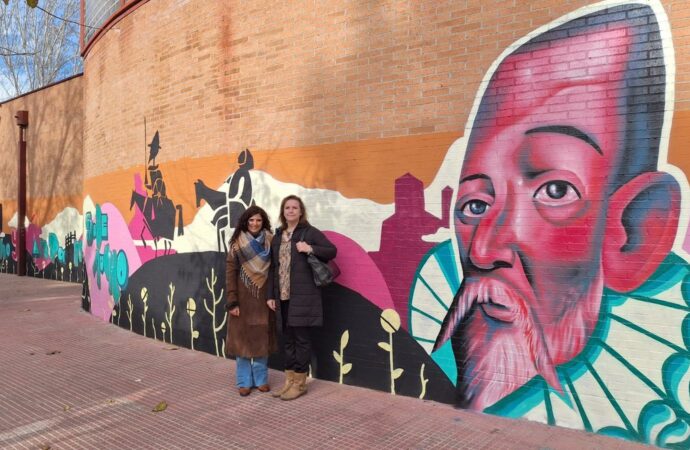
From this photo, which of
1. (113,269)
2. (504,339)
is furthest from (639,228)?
(113,269)

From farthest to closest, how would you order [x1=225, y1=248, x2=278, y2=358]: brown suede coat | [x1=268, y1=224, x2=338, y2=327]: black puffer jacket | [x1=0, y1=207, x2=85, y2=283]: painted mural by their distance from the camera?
[x1=0, y1=207, x2=85, y2=283]: painted mural → [x1=225, y1=248, x2=278, y2=358]: brown suede coat → [x1=268, y1=224, x2=338, y2=327]: black puffer jacket

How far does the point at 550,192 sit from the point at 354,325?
216 cm

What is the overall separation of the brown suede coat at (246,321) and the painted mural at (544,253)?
0.62 metres

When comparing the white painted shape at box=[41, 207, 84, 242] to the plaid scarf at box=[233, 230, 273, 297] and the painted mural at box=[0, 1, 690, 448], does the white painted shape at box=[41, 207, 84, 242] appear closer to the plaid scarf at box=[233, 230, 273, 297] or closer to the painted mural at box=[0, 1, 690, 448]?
the plaid scarf at box=[233, 230, 273, 297]

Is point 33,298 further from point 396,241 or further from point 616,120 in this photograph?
point 616,120

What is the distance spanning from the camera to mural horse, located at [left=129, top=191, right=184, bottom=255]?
7066 millimetres

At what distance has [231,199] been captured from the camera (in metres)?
6.23

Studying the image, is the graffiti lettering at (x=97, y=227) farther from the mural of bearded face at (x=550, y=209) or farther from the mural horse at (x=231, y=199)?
the mural of bearded face at (x=550, y=209)

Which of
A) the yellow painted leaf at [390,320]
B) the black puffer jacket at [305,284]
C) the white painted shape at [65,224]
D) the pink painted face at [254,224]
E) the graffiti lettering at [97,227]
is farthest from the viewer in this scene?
the white painted shape at [65,224]

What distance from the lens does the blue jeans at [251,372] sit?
5.02 metres

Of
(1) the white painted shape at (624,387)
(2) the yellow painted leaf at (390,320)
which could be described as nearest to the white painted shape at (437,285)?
(2) the yellow painted leaf at (390,320)

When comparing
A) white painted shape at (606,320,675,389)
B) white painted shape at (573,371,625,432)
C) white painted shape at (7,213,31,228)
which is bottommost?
white painted shape at (573,371,625,432)

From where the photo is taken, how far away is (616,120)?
12.7 feet

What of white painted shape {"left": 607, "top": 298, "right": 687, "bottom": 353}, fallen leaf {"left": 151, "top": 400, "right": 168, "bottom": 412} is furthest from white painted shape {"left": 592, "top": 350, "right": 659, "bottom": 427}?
fallen leaf {"left": 151, "top": 400, "right": 168, "bottom": 412}
